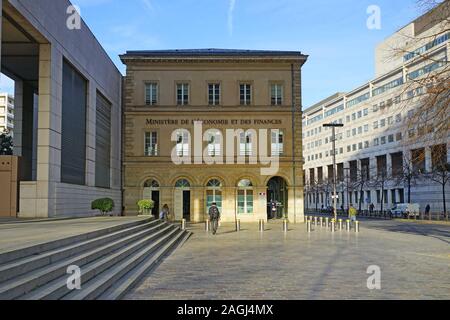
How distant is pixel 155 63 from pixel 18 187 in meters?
21.5

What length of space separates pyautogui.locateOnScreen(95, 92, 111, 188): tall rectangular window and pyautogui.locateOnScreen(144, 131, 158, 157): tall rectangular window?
428 centimetres

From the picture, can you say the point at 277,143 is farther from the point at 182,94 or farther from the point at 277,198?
the point at 182,94

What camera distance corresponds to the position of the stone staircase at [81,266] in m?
7.77

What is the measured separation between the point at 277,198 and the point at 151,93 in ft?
49.3

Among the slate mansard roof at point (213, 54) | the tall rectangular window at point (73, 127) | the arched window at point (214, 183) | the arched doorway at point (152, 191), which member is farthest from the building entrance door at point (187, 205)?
the tall rectangular window at point (73, 127)

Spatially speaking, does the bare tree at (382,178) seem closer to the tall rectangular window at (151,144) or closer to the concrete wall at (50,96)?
the tall rectangular window at (151,144)

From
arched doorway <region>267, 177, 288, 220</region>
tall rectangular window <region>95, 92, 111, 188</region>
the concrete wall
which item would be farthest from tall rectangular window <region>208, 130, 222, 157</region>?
the concrete wall

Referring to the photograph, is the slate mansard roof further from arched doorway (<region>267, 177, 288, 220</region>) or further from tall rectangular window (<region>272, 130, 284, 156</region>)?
arched doorway (<region>267, 177, 288, 220</region>)

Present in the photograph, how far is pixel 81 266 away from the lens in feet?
33.9

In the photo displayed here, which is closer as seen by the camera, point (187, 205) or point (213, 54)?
point (187, 205)

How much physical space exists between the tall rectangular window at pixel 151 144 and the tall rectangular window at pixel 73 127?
38.0ft

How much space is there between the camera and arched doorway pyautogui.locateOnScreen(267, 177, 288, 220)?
44.2 meters

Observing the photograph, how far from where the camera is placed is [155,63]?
42.8m

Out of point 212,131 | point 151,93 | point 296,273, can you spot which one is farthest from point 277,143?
point 296,273
